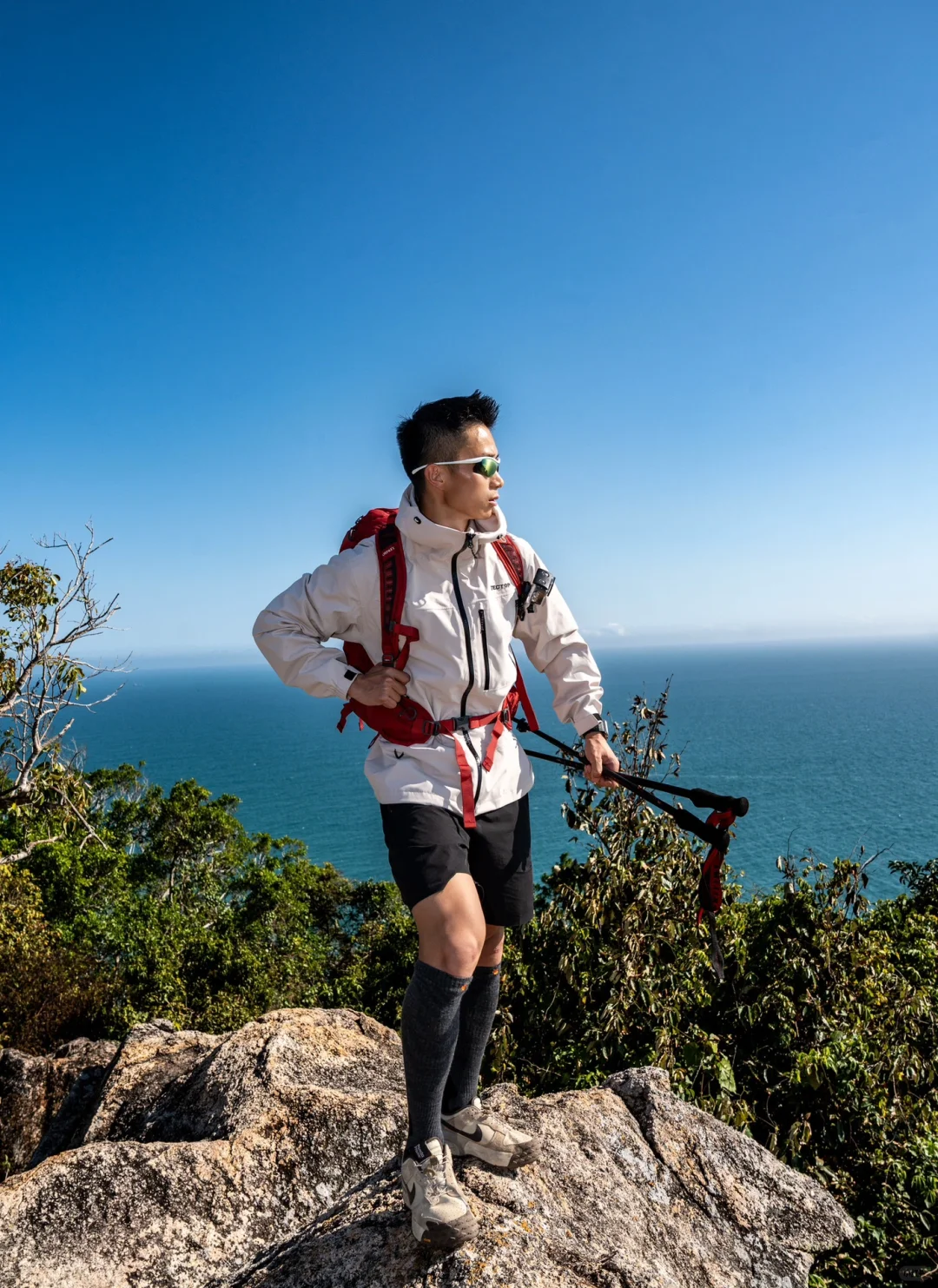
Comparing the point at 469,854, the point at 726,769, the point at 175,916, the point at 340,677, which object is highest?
the point at 340,677

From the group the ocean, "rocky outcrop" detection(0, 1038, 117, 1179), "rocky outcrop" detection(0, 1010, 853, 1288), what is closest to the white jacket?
"rocky outcrop" detection(0, 1010, 853, 1288)

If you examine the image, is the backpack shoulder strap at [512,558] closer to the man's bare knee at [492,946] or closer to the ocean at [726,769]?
the man's bare knee at [492,946]

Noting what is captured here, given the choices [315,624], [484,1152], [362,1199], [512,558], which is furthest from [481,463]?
[362,1199]

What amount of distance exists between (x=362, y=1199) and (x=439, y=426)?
116 inches

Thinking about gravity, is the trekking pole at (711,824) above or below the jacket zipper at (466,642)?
below

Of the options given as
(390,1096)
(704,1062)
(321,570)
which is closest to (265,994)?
(704,1062)

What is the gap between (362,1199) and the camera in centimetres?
317

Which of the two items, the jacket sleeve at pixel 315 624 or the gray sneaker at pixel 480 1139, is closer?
the jacket sleeve at pixel 315 624

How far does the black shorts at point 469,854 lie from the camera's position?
2.73 metres

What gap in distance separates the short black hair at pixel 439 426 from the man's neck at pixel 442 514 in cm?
7

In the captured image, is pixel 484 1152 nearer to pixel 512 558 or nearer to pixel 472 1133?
pixel 472 1133

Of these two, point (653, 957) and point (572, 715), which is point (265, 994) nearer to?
point (653, 957)

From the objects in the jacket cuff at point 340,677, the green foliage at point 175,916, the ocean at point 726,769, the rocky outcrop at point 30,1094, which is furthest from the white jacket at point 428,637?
→ the green foliage at point 175,916

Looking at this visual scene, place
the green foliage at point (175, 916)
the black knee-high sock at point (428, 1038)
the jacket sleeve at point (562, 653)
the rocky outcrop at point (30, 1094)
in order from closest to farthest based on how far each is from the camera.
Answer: the black knee-high sock at point (428, 1038) < the jacket sleeve at point (562, 653) < the rocky outcrop at point (30, 1094) < the green foliage at point (175, 916)
